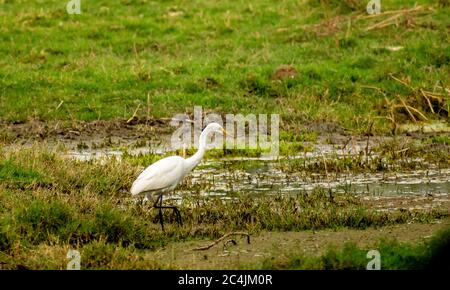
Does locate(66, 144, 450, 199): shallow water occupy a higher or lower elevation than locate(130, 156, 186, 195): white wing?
lower

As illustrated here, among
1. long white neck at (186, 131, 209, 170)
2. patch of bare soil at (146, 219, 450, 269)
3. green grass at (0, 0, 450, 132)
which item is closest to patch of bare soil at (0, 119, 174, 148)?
green grass at (0, 0, 450, 132)

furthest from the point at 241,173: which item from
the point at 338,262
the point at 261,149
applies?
the point at 338,262

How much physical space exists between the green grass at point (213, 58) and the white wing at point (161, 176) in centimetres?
527

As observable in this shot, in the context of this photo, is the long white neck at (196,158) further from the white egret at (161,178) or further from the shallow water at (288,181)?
the shallow water at (288,181)

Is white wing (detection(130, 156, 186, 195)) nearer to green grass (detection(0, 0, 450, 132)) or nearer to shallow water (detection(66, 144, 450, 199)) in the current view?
shallow water (detection(66, 144, 450, 199))

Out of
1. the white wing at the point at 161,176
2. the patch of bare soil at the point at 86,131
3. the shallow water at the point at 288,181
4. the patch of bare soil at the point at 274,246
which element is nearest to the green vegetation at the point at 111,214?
the patch of bare soil at the point at 274,246

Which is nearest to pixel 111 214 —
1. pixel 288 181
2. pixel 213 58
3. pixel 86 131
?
pixel 288 181

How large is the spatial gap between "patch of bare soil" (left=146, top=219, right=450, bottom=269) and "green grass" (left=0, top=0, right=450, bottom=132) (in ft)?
17.8

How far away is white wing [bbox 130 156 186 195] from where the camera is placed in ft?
35.4

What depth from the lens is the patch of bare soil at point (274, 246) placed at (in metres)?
9.38

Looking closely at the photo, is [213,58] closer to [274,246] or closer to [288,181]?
[288,181]

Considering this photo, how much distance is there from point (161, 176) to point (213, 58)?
25.8 ft

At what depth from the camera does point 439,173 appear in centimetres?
1353

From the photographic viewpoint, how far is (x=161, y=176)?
10805 mm
